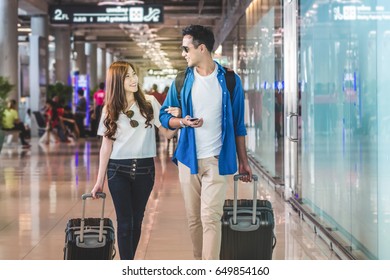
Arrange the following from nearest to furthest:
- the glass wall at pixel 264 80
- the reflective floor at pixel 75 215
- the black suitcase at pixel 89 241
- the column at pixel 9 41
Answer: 1. the black suitcase at pixel 89 241
2. the reflective floor at pixel 75 215
3. the glass wall at pixel 264 80
4. the column at pixel 9 41

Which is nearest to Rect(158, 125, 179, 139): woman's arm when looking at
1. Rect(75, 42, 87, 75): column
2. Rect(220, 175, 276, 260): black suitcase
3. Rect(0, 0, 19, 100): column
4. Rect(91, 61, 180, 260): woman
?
Rect(91, 61, 180, 260): woman

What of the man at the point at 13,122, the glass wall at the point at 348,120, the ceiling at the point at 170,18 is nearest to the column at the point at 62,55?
the ceiling at the point at 170,18

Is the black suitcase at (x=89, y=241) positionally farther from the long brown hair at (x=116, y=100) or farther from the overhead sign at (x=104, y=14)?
the overhead sign at (x=104, y=14)

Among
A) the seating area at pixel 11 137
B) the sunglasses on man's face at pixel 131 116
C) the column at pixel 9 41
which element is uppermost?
the column at pixel 9 41

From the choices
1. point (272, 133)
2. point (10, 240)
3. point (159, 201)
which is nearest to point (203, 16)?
point (272, 133)

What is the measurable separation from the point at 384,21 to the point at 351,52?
1116 mm

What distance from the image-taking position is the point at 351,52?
6.60 m

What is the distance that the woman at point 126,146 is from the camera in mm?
5410

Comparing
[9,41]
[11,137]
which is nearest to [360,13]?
[11,137]

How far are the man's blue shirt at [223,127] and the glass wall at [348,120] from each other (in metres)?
0.94

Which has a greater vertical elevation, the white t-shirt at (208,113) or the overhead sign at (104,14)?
the overhead sign at (104,14)

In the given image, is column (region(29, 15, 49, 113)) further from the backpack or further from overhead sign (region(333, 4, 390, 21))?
the backpack

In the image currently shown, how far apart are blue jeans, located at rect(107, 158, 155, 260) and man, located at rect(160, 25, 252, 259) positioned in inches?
11.8
